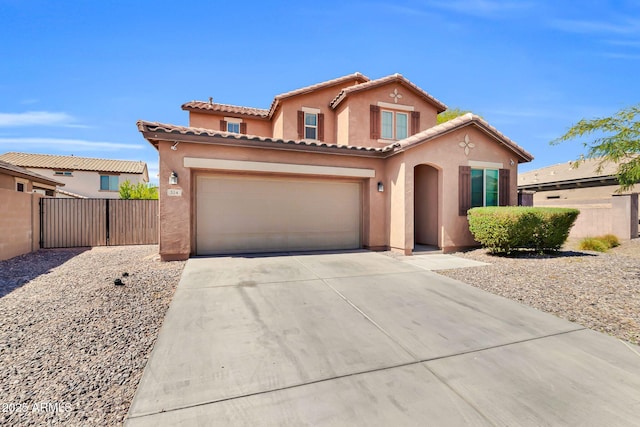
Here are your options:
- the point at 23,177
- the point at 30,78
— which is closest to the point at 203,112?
the point at 30,78

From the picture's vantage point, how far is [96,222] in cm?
1214

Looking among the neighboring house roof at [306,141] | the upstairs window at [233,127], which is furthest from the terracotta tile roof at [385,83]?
the upstairs window at [233,127]

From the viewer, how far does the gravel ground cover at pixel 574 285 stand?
4410 mm

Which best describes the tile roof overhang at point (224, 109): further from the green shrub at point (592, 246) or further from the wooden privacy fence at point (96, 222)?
the green shrub at point (592, 246)

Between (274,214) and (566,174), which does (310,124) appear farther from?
(566,174)

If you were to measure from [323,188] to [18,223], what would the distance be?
35.5 feet

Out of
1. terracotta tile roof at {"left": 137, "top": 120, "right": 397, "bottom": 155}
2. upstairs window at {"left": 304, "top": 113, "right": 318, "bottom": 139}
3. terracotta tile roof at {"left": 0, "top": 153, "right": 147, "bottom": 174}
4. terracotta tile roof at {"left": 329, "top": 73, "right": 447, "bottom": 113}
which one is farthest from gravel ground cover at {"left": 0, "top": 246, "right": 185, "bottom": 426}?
terracotta tile roof at {"left": 0, "top": 153, "right": 147, "bottom": 174}

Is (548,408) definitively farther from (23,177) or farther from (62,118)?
(62,118)

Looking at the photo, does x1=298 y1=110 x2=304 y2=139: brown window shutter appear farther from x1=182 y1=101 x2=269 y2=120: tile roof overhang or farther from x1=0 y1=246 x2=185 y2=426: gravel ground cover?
x1=0 y1=246 x2=185 y2=426: gravel ground cover

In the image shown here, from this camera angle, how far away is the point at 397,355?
327 cm

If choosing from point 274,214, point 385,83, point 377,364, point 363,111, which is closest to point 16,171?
point 274,214

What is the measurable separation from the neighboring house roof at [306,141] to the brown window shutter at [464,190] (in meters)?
1.67

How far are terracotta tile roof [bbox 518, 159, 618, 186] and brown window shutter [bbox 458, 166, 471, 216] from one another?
12.8 m

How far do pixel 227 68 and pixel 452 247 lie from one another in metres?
11.3
